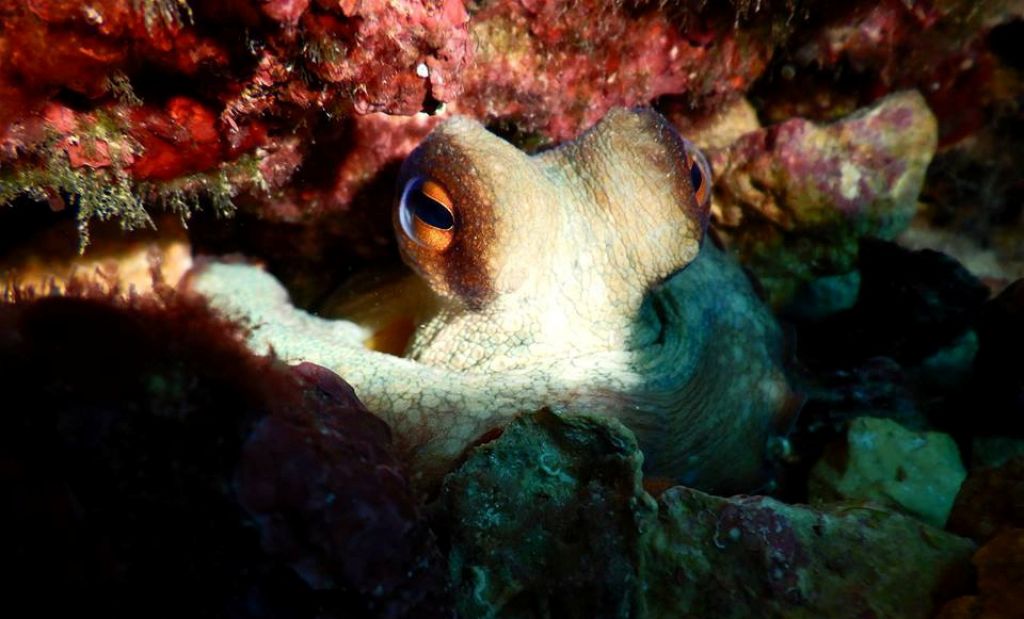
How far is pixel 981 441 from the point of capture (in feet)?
11.3

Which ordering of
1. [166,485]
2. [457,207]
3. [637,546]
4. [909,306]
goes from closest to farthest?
[166,485], [637,546], [457,207], [909,306]

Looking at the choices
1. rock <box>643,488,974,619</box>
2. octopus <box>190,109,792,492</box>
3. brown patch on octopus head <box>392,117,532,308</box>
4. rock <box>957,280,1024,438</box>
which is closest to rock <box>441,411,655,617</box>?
rock <box>643,488,974,619</box>

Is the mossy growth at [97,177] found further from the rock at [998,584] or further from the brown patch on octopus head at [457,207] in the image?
the rock at [998,584]

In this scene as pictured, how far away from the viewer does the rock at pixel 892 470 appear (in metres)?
2.83

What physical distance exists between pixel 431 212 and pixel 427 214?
20 mm

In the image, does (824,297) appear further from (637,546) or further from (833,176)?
(637,546)

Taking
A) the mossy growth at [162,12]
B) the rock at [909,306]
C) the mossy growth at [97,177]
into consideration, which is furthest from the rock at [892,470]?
the mossy growth at [162,12]

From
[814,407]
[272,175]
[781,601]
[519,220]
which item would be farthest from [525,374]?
[814,407]

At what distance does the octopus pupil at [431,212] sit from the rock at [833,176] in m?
2.33

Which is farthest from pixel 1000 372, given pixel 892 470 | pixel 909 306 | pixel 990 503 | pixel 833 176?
pixel 990 503

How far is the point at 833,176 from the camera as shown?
4.00 m

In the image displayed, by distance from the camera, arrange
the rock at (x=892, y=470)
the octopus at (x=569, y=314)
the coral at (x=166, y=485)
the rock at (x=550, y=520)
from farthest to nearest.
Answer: the rock at (x=892, y=470)
the octopus at (x=569, y=314)
the rock at (x=550, y=520)
the coral at (x=166, y=485)

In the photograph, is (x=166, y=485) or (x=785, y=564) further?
(x=785, y=564)

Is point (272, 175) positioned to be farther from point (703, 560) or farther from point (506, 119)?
point (703, 560)
